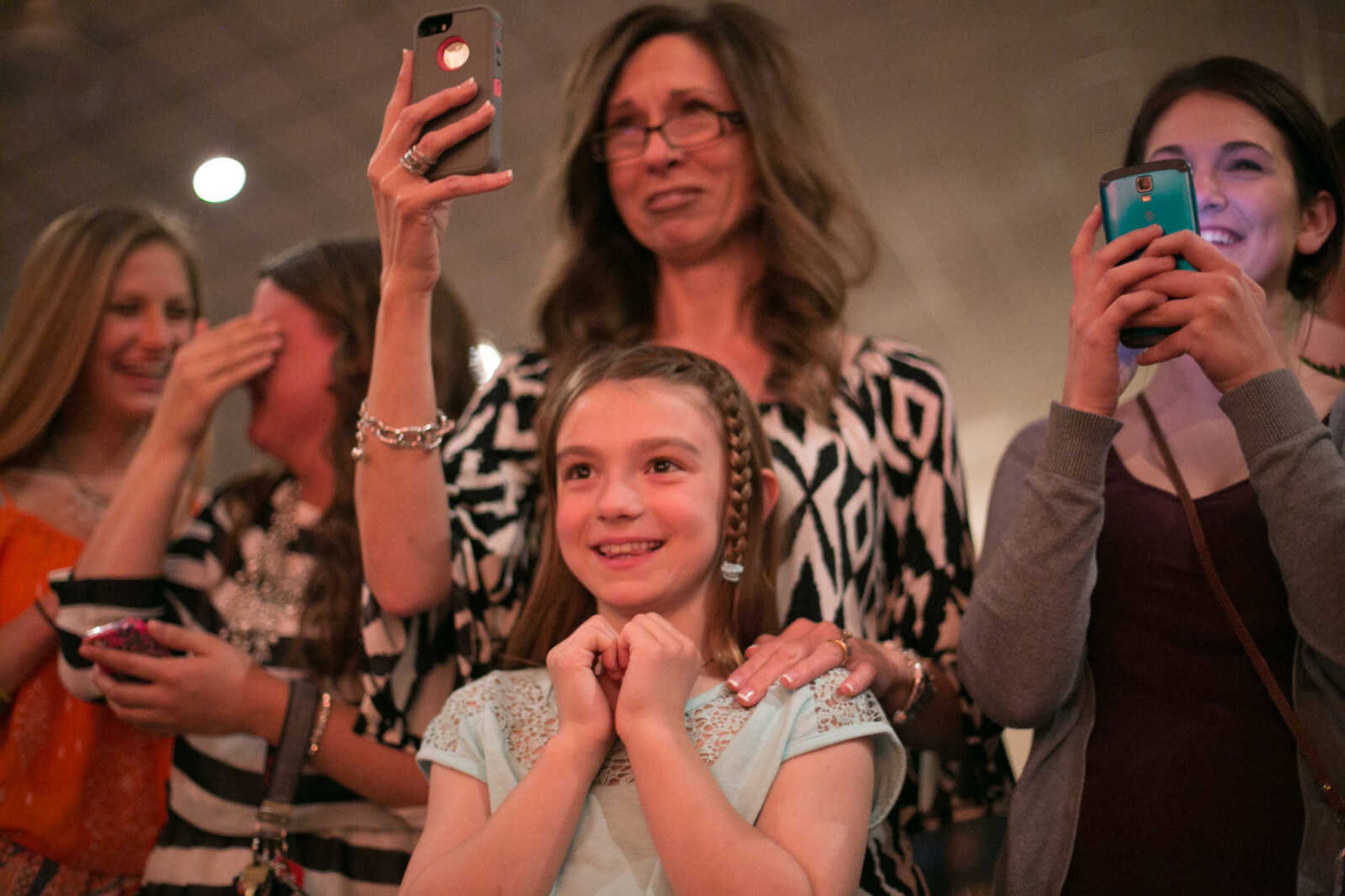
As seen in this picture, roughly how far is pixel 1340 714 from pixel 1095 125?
0.89 m

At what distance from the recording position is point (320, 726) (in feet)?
5.27

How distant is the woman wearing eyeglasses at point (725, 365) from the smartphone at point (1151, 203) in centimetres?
45

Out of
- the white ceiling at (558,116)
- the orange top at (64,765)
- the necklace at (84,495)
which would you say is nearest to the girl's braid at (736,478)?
the white ceiling at (558,116)

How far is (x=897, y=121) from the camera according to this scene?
1.82 m

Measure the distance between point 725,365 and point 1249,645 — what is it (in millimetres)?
766

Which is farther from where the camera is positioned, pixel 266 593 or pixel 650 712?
pixel 266 593

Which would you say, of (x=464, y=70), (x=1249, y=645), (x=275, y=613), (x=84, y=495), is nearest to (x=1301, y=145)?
(x=1249, y=645)

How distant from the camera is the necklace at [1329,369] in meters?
1.28

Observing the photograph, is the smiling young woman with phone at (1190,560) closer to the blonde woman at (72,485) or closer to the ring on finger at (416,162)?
the ring on finger at (416,162)

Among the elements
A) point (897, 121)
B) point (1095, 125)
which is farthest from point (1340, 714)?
point (897, 121)

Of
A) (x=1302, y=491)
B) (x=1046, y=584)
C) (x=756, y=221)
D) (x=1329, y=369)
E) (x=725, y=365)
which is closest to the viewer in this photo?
(x=1302, y=491)

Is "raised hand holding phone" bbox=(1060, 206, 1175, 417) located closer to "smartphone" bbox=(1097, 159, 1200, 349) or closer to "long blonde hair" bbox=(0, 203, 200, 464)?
"smartphone" bbox=(1097, 159, 1200, 349)

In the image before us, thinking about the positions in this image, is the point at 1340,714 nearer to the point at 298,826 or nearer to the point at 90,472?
the point at 298,826

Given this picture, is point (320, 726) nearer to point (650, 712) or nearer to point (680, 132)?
point (650, 712)
